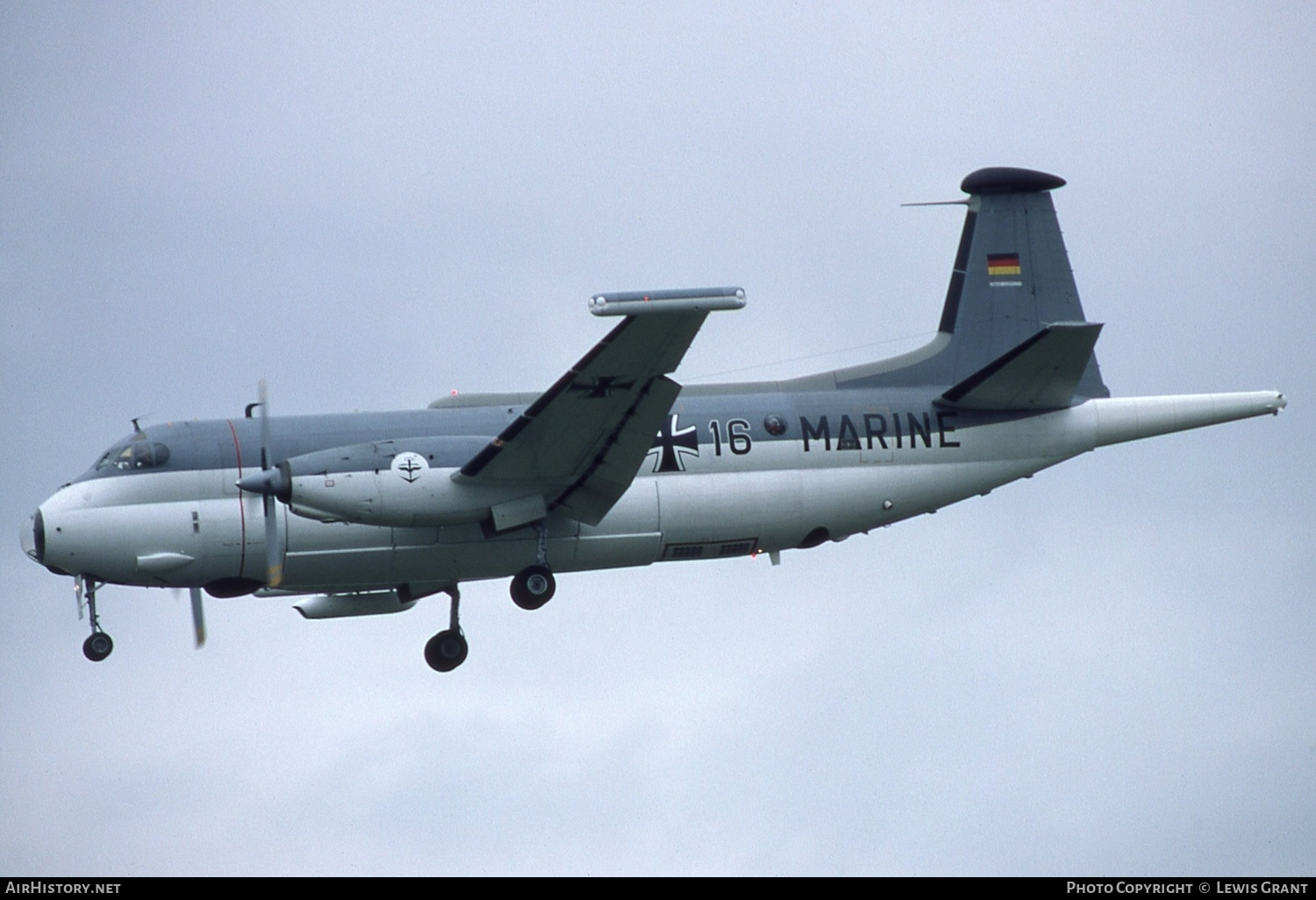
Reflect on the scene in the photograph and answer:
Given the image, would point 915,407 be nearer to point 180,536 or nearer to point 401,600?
point 401,600

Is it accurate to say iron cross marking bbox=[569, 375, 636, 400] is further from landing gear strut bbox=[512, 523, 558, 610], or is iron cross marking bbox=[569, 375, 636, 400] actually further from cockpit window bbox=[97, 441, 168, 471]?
cockpit window bbox=[97, 441, 168, 471]

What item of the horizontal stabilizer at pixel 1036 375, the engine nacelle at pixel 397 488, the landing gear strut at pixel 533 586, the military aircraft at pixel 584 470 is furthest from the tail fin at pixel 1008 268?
the engine nacelle at pixel 397 488

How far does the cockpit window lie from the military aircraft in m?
0.03

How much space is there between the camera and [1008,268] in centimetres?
4016

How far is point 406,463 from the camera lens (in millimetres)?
33250

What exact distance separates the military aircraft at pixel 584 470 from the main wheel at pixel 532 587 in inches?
1.3

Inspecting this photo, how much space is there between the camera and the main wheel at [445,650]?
37.3 m

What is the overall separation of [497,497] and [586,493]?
1.68 m

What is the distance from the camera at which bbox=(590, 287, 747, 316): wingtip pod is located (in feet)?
97.1

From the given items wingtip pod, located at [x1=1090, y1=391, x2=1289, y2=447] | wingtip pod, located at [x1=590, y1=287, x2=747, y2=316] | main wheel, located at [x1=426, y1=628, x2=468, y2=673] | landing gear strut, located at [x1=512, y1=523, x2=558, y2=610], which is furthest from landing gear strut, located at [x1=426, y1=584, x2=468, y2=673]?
wingtip pod, located at [x1=1090, y1=391, x2=1289, y2=447]

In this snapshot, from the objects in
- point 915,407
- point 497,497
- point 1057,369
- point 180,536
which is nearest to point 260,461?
point 180,536

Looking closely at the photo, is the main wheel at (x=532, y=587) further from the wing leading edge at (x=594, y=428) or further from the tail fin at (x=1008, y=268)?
the tail fin at (x=1008, y=268)

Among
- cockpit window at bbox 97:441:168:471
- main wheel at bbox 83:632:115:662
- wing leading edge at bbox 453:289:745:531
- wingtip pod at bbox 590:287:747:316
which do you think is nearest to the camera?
wingtip pod at bbox 590:287:747:316

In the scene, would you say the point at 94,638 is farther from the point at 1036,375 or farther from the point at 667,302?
the point at 1036,375
